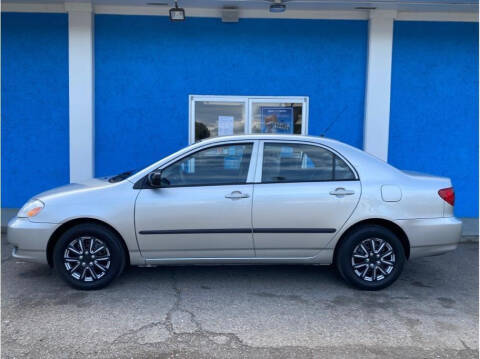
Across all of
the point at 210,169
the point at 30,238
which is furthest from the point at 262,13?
the point at 30,238

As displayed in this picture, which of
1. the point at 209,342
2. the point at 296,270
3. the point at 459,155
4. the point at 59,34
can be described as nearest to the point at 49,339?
the point at 209,342

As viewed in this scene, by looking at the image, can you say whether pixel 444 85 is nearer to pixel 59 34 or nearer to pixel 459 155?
pixel 459 155

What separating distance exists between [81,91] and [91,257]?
4.26 m

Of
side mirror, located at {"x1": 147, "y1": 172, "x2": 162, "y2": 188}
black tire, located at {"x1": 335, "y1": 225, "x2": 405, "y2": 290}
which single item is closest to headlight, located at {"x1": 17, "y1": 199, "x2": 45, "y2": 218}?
side mirror, located at {"x1": 147, "y1": 172, "x2": 162, "y2": 188}

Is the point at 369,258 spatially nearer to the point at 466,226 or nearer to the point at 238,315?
the point at 238,315

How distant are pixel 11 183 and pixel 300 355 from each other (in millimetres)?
6837

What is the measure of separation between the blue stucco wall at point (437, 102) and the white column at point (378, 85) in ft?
0.60

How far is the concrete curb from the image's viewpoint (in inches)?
283

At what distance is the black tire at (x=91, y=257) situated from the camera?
4.73 m

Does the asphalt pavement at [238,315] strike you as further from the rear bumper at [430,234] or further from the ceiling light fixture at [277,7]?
the ceiling light fixture at [277,7]

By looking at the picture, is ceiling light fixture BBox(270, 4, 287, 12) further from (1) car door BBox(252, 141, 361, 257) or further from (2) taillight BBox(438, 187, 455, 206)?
(2) taillight BBox(438, 187, 455, 206)

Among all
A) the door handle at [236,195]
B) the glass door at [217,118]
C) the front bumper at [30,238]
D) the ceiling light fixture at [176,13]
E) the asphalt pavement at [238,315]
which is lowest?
the asphalt pavement at [238,315]

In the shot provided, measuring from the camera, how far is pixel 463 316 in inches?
172

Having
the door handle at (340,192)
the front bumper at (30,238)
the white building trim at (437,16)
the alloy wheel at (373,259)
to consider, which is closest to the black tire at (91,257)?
the front bumper at (30,238)
